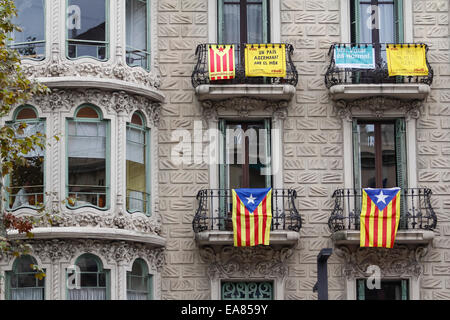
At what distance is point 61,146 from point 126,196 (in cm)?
203

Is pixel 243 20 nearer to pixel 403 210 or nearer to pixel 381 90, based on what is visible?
pixel 381 90

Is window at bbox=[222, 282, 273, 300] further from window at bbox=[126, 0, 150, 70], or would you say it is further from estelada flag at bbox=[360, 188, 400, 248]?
window at bbox=[126, 0, 150, 70]

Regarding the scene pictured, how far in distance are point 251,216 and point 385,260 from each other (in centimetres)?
361

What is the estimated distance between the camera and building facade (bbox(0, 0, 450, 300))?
3044cm

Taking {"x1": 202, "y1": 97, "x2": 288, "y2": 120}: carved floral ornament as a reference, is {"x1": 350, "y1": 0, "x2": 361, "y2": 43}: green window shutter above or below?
above

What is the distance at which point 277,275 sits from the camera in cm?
3133

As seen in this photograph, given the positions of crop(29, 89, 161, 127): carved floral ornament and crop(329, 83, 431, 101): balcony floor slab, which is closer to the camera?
crop(29, 89, 161, 127): carved floral ornament

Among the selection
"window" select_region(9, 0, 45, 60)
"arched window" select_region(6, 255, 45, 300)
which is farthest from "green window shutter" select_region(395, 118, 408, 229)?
"arched window" select_region(6, 255, 45, 300)

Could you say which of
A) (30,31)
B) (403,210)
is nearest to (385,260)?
(403,210)

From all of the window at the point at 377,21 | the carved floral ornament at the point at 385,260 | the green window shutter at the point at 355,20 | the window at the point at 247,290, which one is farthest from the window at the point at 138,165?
the window at the point at 377,21

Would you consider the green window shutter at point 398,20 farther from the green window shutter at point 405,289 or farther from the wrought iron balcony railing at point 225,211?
the green window shutter at point 405,289

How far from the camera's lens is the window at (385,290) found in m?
31.5

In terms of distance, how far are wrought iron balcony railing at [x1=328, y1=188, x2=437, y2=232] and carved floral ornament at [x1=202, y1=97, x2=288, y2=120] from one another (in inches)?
102

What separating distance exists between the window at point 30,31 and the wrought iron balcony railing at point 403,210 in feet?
27.3
